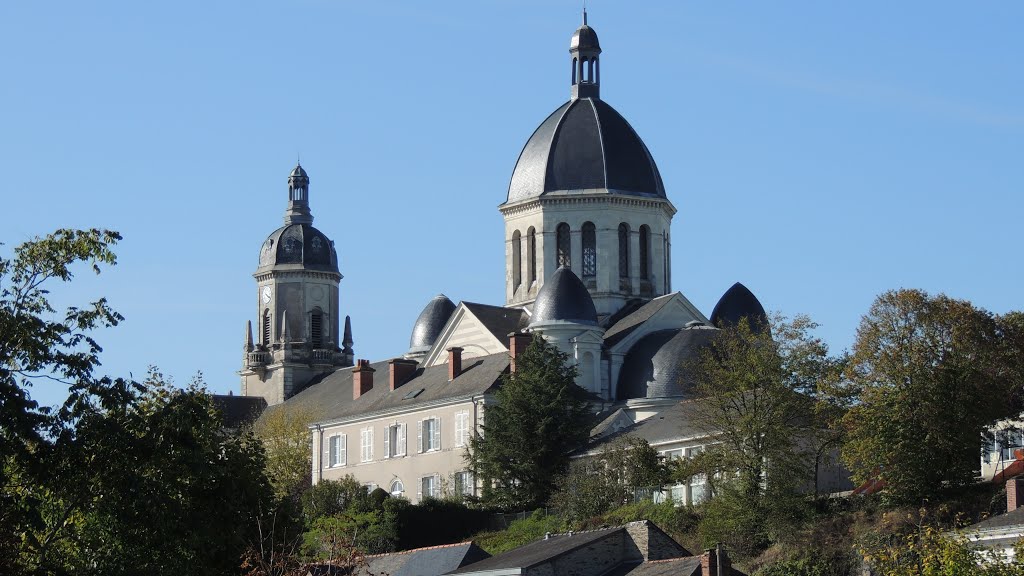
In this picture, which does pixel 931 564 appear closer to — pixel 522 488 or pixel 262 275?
pixel 522 488

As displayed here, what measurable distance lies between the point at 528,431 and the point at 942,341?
16135mm

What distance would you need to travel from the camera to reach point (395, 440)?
72.9 meters

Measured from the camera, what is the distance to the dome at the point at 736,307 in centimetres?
7169

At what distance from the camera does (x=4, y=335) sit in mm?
25188

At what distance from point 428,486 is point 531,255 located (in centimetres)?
1145

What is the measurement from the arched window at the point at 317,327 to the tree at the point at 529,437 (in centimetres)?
3354

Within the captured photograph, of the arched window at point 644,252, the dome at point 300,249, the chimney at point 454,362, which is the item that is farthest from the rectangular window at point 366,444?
the dome at point 300,249

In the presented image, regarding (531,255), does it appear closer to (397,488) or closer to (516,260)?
(516,260)

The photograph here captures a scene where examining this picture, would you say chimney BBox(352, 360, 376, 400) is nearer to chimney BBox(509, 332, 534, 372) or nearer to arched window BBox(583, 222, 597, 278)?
arched window BBox(583, 222, 597, 278)

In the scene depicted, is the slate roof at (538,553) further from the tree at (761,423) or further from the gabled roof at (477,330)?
the gabled roof at (477,330)

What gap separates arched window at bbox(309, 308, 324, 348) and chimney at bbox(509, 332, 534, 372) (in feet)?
94.9

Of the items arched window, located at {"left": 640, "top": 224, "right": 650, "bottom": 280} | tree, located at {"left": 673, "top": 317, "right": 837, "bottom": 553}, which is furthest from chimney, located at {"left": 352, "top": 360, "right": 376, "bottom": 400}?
tree, located at {"left": 673, "top": 317, "right": 837, "bottom": 553}

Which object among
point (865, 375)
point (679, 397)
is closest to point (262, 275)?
point (679, 397)

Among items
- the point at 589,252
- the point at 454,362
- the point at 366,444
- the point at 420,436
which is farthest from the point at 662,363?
the point at 366,444
